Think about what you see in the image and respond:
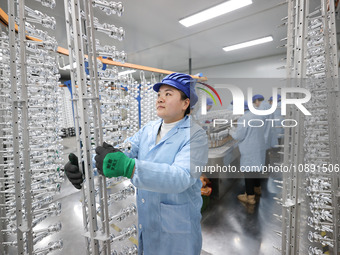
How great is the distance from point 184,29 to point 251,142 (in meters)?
3.30

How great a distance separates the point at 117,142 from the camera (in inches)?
61.0

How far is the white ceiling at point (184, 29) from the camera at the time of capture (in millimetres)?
3596

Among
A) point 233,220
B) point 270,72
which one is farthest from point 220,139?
point 270,72

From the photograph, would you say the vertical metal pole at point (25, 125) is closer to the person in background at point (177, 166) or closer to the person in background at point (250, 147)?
the person in background at point (177, 166)

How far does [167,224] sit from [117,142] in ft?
2.44

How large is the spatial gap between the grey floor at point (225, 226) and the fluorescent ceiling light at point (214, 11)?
368cm

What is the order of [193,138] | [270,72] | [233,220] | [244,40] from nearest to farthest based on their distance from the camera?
[193,138]
[233,220]
[244,40]
[270,72]

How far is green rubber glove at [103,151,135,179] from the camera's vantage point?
0.95 metres

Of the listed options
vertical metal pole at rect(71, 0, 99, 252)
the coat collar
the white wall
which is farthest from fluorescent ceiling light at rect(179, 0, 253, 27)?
vertical metal pole at rect(71, 0, 99, 252)

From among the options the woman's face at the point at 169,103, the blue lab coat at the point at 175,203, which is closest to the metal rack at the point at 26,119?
the blue lab coat at the point at 175,203

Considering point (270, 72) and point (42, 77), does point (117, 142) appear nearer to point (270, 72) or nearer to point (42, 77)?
point (42, 77)

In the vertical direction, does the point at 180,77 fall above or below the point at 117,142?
above

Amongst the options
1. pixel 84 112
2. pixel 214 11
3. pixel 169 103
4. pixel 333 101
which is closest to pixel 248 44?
pixel 214 11

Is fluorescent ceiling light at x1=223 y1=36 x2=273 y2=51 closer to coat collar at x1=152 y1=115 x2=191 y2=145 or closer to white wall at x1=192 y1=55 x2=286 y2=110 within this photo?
white wall at x1=192 y1=55 x2=286 y2=110
